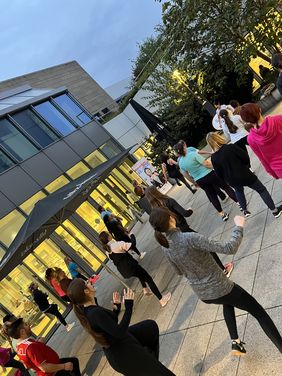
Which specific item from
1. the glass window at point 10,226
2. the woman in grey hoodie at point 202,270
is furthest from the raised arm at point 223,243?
the glass window at point 10,226

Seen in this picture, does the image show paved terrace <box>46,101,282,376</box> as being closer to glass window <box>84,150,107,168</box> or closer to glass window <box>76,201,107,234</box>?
glass window <box>76,201,107,234</box>

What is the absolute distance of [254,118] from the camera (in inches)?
197

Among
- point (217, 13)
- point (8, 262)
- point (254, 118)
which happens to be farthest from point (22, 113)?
point (254, 118)

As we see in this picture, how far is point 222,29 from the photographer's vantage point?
52.4 ft

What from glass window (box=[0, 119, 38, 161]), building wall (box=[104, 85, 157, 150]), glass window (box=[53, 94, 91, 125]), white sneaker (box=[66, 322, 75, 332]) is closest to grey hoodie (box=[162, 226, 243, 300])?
white sneaker (box=[66, 322, 75, 332])

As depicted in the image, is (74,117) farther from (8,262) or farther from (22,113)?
(8,262)

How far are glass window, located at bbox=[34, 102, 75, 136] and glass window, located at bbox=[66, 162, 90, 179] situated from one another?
157cm

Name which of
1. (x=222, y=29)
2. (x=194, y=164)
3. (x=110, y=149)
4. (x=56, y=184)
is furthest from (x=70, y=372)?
(x=110, y=149)

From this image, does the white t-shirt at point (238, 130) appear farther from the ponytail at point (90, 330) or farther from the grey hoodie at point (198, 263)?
the ponytail at point (90, 330)

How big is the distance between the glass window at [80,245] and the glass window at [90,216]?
0.72 metres

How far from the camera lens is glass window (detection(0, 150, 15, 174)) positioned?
539 inches

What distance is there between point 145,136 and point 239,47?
500 inches

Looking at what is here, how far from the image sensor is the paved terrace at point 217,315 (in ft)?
13.5

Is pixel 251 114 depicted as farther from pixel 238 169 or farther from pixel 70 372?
pixel 70 372
